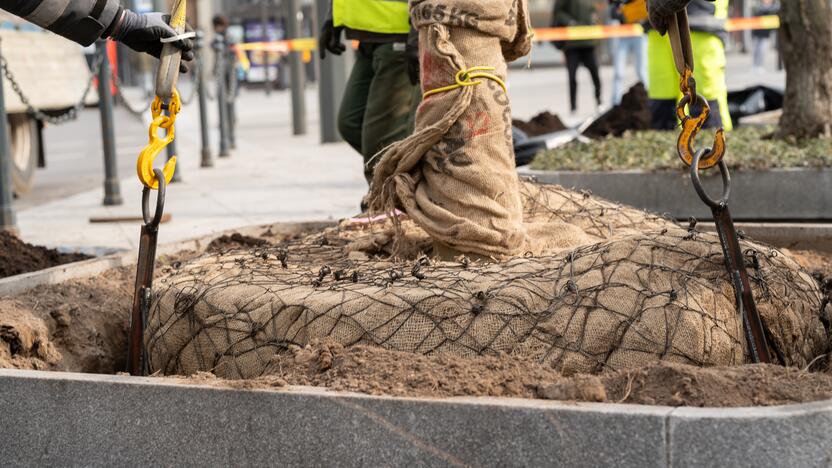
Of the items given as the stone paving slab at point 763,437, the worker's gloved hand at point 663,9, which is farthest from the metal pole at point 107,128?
the stone paving slab at point 763,437

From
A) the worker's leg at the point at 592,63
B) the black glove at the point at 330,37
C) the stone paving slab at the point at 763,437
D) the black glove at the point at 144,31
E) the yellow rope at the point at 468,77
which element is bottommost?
the stone paving slab at the point at 763,437

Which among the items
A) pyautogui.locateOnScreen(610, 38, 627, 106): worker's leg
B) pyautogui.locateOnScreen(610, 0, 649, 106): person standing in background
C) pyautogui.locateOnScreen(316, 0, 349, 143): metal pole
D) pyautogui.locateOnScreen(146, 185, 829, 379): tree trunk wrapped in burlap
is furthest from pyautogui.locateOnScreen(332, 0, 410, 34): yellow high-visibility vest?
pyautogui.locateOnScreen(610, 38, 627, 106): worker's leg

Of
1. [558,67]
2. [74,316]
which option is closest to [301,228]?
[74,316]

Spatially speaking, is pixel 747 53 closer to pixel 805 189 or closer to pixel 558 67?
pixel 558 67

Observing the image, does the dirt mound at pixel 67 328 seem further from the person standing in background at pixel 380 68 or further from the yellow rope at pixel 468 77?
the person standing in background at pixel 380 68

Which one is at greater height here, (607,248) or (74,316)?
(607,248)

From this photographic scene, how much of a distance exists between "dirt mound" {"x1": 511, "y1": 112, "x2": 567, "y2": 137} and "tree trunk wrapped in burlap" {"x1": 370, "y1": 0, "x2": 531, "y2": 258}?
6.36 m

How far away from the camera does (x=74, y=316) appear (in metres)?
4.17

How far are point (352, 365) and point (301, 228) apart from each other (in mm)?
2706

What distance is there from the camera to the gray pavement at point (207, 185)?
8.02 metres

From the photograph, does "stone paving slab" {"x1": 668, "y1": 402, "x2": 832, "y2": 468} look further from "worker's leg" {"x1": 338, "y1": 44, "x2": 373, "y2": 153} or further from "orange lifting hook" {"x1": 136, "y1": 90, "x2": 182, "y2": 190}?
"worker's leg" {"x1": 338, "y1": 44, "x2": 373, "y2": 153}

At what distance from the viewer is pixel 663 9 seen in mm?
3439

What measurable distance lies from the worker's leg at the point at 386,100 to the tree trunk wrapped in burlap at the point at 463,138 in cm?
200

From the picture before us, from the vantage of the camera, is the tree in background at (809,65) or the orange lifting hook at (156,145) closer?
the orange lifting hook at (156,145)
